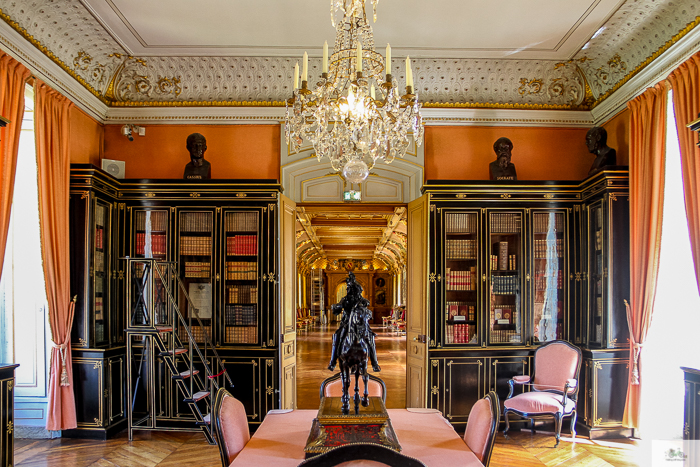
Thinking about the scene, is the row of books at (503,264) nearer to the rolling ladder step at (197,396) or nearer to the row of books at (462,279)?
the row of books at (462,279)

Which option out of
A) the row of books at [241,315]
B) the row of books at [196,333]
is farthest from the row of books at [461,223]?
the row of books at [196,333]

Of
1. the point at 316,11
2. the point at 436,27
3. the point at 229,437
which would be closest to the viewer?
the point at 229,437

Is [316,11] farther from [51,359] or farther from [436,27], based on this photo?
[51,359]

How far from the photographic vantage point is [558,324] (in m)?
6.20

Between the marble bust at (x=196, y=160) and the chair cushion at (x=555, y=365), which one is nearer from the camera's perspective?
the chair cushion at (x=555, y=365)

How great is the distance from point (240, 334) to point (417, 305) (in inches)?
90.2

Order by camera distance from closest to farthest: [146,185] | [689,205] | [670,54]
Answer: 1. [689,205]
2. [670,54]
3. [146,185]

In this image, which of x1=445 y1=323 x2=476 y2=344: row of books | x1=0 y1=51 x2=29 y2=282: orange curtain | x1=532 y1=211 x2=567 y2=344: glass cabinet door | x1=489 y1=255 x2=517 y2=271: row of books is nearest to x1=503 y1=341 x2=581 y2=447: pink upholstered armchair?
x1=532 y1=211 x2=567 y2=344: glass cabinet door

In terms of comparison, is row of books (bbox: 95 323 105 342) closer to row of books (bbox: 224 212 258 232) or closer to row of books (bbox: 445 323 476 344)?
row of books (bbox: 224 212 258 232)

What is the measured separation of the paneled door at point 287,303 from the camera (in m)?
6.04

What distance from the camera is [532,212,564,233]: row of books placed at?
626 cm

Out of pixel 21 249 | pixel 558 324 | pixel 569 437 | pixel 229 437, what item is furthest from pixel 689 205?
pixel 21 249

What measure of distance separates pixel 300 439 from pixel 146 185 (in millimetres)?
4362

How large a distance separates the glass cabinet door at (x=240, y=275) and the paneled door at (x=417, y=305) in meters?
2.03
